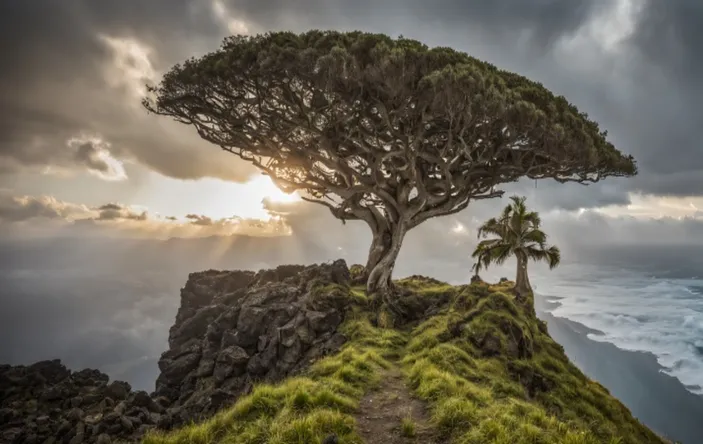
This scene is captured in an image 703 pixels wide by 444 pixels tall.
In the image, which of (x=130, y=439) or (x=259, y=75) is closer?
(x=130, y=439)

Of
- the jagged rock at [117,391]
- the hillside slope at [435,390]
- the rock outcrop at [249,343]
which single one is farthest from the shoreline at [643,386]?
the jagged rock at [117,391]

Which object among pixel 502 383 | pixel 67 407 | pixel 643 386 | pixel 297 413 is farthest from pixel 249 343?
pixel 643 386

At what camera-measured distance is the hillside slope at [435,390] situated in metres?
7.27

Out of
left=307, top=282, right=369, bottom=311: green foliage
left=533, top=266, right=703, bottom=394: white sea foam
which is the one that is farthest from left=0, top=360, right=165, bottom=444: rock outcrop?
left=533, top=266, right=703, bottom=394: white sea foam

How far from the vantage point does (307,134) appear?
71.0 feet

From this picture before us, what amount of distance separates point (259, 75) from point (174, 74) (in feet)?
18.9

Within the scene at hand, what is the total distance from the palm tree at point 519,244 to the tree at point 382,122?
275 cm

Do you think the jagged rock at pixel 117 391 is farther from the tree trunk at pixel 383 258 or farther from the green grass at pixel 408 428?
the green grass at pixel 408 428

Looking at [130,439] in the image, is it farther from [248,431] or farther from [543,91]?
[543,91]

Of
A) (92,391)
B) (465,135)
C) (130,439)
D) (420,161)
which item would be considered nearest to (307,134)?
(420,161)

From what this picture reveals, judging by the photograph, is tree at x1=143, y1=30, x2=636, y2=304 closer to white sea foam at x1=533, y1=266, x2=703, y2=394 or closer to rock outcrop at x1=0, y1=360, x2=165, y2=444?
rock outcrop at x1=0, y1=360, x2=165, y2=444

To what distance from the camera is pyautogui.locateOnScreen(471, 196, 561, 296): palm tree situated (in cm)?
2098

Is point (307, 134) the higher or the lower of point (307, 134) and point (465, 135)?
the higher

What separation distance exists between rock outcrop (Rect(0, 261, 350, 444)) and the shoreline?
70031mm
